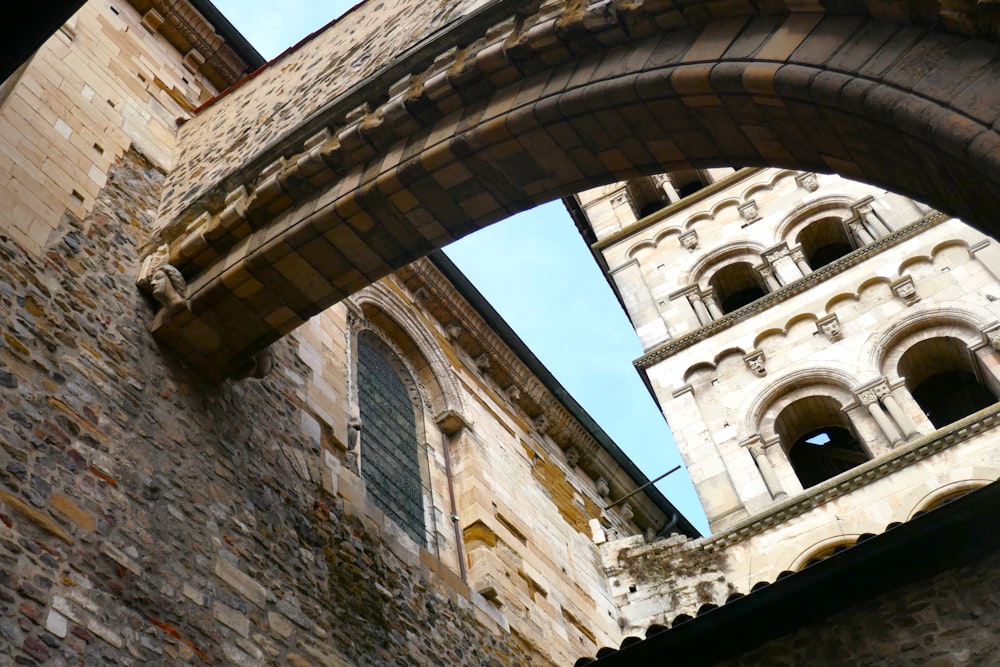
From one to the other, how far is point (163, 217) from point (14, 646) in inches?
160

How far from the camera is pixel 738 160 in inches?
213

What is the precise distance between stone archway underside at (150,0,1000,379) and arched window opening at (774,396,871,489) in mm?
8320

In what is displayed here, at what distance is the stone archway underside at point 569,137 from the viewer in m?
4.16

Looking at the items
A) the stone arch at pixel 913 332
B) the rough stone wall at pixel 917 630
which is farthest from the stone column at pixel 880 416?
the rough stone wall at pixel 917 630

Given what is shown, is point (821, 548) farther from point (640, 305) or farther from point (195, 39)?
point (195, 39)

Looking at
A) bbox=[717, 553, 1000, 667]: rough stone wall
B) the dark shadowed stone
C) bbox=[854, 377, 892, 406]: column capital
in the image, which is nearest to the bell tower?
bbox=[854, 377, 892, 406]: column capital

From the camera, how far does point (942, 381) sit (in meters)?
13.6

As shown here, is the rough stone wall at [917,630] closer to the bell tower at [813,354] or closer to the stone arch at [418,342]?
the bell tower at [813,354]

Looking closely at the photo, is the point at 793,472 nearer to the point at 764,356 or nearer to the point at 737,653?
the point at 764,356

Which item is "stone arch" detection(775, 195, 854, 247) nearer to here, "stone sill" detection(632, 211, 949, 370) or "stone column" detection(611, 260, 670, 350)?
"stone sill" detection(632, 211, 949, 370)

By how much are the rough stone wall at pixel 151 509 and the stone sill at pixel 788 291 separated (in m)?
7.83

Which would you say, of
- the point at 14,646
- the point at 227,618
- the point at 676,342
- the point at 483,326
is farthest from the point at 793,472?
the point at 14,646

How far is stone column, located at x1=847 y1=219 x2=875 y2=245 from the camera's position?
15.0 metres

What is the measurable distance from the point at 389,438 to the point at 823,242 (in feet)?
31.0
